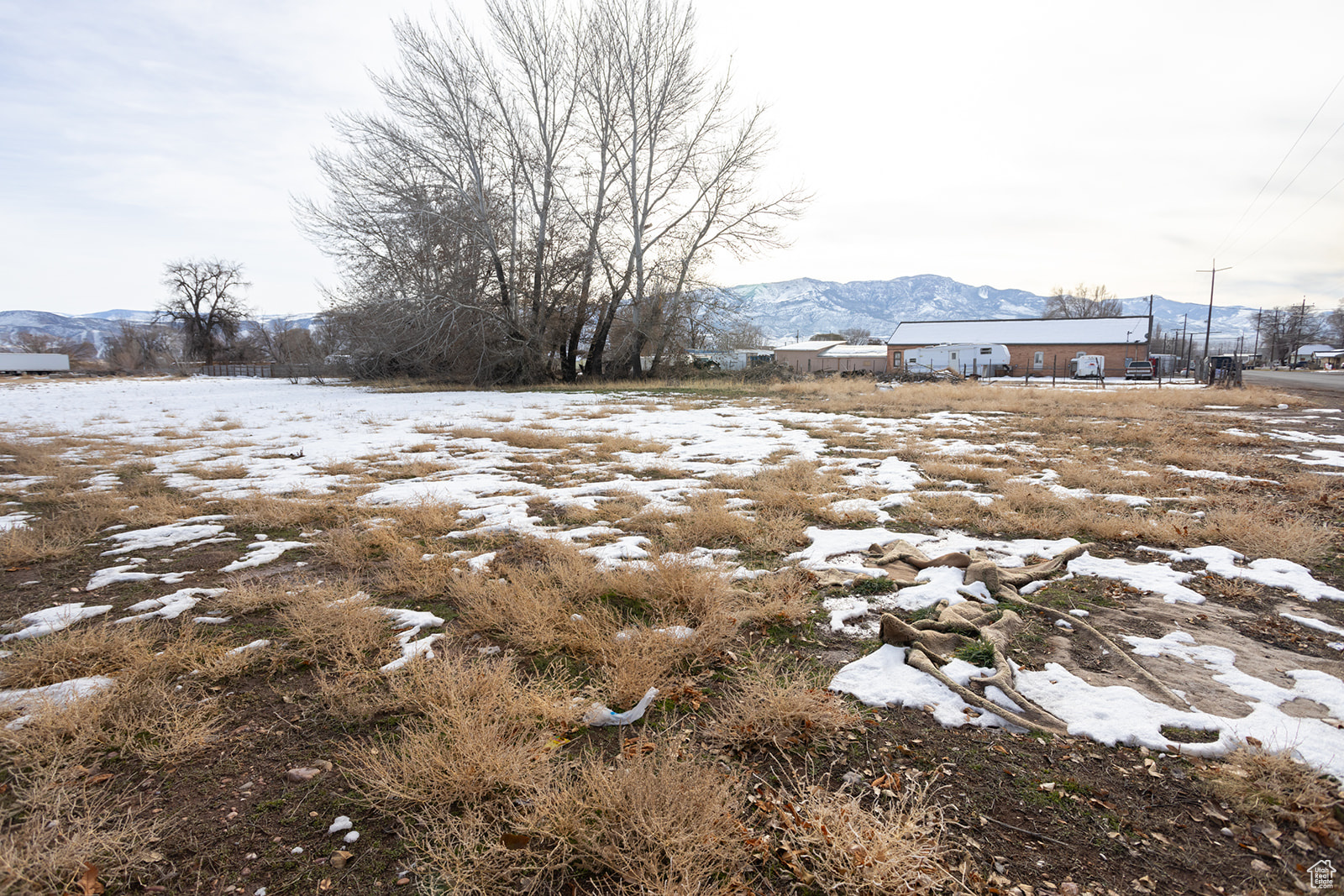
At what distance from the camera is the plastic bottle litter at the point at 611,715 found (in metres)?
2.55

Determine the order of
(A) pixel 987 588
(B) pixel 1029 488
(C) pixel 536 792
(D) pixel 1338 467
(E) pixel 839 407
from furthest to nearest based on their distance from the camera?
(E) pixel 839 407 < (D) pixel 1338 467 < (B) pixel 1029 488 < (A) pixel 987 588 < (C) pixel 536 792

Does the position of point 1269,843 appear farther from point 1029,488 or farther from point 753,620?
point 1029,488

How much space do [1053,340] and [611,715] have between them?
5793cm

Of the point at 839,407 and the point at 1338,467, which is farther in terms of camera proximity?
the point at 839,407

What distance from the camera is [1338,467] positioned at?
736 centimetres

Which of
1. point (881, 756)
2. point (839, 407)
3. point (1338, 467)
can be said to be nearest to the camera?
point (881, 756)

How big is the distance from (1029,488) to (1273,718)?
4.00 m

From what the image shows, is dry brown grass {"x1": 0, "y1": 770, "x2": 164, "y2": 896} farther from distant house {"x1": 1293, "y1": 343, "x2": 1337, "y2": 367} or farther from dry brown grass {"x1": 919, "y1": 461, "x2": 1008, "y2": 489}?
distant house {"x1": 1293, "y1": 343, "x2": 1337, "y2": 367}

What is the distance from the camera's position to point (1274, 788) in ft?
6.60

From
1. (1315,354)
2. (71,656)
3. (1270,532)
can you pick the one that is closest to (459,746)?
(71,656)

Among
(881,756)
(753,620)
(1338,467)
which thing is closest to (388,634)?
(753,620)

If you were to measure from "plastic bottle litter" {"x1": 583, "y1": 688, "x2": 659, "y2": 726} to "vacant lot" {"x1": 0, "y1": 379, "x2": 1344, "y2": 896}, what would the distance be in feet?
0.05

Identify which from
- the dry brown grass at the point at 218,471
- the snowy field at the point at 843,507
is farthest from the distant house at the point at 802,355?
the dry brown grass at the point at 218,471

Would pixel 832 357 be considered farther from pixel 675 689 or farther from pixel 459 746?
pixel 459 746
